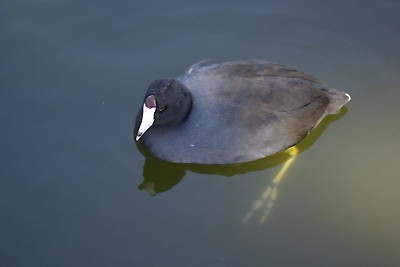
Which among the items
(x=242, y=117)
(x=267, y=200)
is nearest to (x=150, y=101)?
(x=242, y=117)

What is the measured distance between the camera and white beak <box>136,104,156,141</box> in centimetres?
370

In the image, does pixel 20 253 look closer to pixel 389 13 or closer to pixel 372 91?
pixel 372 91

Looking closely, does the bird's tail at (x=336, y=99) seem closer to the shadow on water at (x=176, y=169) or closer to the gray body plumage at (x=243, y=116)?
the gray body plumage at (x=243, y=116)

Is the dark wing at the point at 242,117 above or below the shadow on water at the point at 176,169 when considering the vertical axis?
above

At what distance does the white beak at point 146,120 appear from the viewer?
3.70 meters

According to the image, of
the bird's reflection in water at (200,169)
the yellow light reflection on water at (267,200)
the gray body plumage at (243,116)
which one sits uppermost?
the gray body plumage at (243,116)

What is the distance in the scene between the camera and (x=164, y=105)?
377cm

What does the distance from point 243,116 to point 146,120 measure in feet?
1.92

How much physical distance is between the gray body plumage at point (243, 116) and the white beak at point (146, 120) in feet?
0.73

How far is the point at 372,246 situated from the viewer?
3576 mm

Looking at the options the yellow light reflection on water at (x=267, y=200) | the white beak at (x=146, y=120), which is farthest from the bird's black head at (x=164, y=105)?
the yellow light reflection on water at (x=267, y=200)

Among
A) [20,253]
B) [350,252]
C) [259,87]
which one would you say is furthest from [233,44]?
[20,253]

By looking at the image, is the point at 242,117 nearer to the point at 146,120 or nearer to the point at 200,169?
the point at 200,169

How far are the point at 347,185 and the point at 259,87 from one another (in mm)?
828
